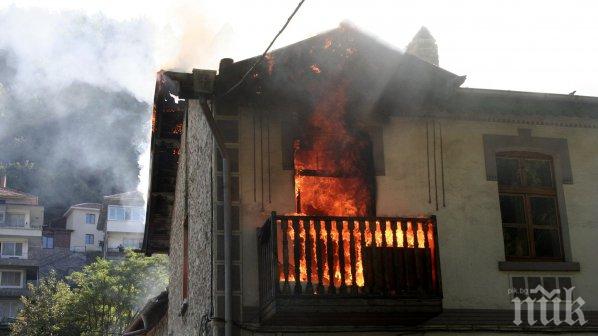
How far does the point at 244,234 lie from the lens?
1080 centimetres

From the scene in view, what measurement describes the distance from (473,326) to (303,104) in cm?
433

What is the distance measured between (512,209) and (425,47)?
4196 mm

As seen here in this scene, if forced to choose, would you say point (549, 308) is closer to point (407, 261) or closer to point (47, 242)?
point (407, 261)

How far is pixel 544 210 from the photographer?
1238 centimetres

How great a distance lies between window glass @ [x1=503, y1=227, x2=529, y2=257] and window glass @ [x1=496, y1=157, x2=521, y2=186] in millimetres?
801

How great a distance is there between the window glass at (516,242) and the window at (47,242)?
74277 mm

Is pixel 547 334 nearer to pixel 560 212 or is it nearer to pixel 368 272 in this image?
pixel 560 212

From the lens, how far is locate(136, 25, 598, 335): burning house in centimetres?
1014

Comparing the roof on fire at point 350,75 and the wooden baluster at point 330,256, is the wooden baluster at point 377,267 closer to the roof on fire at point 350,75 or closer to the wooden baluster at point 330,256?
the wooden baluster at point 330,256

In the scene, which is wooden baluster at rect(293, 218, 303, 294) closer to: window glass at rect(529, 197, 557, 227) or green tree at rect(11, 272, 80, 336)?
window glass at rect(529, 197, 557, 227)

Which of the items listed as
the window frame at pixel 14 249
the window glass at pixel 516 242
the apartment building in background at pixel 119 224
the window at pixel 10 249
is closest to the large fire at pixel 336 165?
the window glass at pixel 516 242

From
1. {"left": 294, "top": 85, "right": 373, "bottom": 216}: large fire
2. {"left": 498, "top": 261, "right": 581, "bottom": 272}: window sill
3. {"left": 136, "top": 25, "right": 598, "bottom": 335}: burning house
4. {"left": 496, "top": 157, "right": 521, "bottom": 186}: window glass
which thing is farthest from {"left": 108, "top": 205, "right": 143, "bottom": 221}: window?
{"left": 498, "top": 261, "right": 581, "bottom": 272}: window sill

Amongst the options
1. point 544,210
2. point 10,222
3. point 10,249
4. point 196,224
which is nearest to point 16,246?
point 10,249

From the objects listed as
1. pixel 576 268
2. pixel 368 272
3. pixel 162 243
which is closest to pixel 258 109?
pixel 368 272
